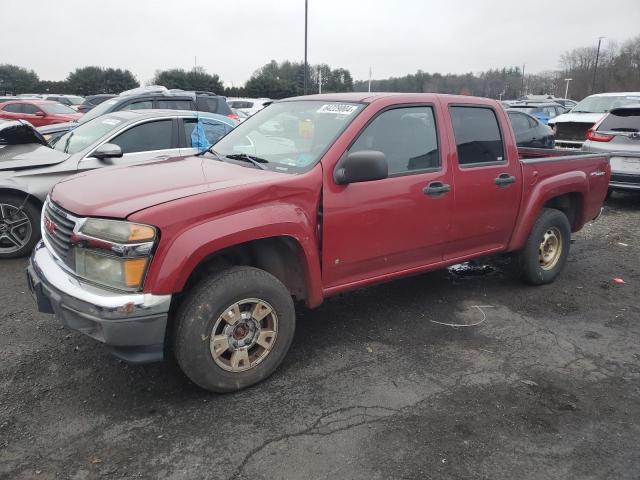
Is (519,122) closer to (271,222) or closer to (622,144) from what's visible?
(622,144)

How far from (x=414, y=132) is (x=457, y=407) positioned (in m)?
2.09

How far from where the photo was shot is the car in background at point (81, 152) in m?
5.67

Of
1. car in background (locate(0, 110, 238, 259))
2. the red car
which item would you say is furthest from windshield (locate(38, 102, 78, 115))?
car in background (locate(0, 110, 238, 259))

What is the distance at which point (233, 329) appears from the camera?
321 cm

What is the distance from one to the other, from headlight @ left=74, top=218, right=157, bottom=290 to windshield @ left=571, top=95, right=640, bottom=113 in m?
14.2

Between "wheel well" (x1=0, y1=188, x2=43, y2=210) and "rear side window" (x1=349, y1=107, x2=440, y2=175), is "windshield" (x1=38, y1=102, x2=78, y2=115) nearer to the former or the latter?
"wheel well" (x1=0, y1=188, x2=43, y2=210)

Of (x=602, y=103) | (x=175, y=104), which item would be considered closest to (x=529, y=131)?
(x=602, y=103)

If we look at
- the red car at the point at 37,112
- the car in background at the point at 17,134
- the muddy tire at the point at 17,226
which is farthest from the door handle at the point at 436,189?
the red car at the point at 37,112

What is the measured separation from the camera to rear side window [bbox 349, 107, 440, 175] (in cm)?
384

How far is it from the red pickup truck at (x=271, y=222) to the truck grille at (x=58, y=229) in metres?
0.02

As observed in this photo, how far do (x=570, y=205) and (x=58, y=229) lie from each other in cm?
497

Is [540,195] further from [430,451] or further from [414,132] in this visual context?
[430,451]

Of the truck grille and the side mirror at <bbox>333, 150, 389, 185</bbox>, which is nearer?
the truck grille

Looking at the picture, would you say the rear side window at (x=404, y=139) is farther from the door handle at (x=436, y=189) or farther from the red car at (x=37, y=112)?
the red car at (x=37, y=112)
